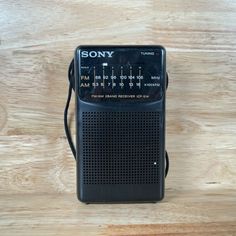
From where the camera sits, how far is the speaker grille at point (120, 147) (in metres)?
0.74

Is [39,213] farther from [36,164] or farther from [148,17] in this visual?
[148,17]

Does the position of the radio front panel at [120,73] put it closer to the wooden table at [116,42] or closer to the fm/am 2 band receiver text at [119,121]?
the fm/am 2 band receiver text at [119,121]

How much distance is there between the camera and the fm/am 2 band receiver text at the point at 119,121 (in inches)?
29.1

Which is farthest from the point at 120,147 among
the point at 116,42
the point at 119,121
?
the point at 116,42

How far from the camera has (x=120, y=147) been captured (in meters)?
0.75

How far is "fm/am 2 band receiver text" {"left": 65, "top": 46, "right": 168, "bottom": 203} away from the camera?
739 millimetres

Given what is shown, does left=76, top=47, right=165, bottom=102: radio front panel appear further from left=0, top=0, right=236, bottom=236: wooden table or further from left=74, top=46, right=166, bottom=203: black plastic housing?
left=0, top=0, right=236, bottom=236: wooden table

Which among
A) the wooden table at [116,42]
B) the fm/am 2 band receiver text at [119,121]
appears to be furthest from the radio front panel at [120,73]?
the wooden table at [116,42]

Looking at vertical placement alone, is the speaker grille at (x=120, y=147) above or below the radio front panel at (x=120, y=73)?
below

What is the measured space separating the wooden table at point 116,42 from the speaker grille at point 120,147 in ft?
0.27

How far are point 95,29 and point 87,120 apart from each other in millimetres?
201

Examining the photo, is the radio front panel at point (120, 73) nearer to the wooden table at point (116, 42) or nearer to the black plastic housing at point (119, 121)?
the black plastic housing at point (119, 121)

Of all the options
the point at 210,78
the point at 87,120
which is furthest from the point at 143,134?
the point at 210,78

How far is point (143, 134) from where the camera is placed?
75 centimetres
